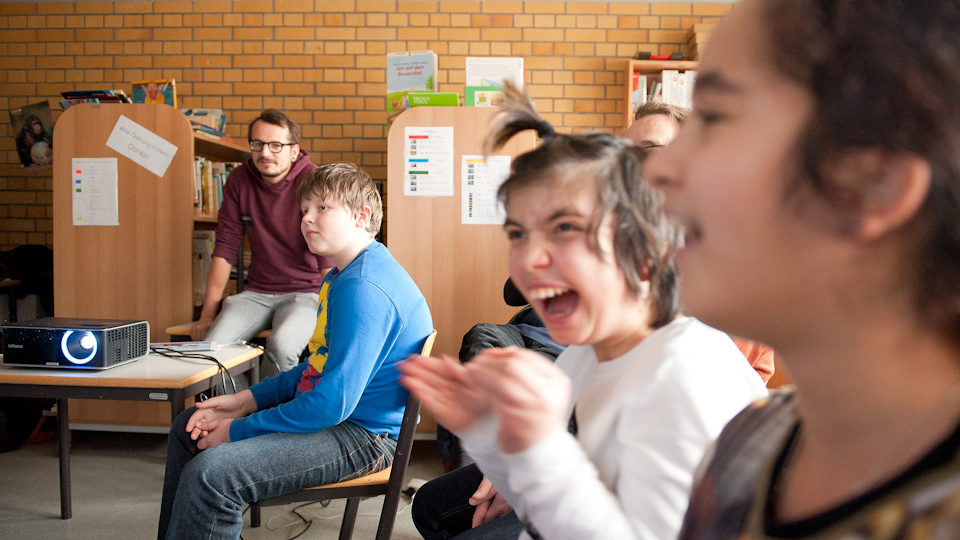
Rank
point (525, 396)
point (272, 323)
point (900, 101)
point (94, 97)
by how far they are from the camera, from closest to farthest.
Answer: point (900, 101) → point (525, 396) → point (272, 323) → point (94, 97)

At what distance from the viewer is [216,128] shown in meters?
4.15

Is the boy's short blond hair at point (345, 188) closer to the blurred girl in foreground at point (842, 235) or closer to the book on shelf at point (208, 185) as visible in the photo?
the blurred girl in foreground at point (842, 235)

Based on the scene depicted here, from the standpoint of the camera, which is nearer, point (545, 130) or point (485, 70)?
point (545, 130)

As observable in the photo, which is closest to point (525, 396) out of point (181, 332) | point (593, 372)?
point (593, 372)

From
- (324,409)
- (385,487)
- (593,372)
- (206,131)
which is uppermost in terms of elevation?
(206,131)

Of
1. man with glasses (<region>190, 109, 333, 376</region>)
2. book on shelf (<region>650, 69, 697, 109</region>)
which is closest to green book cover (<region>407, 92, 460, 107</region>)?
man with glasses (<region>190, 109, 333, 376</region>)

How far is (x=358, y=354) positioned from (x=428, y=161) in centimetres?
194

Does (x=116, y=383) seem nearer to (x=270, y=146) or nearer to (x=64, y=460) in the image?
(x=64, y=460)

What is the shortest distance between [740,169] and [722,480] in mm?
259

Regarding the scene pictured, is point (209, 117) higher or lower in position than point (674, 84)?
lower

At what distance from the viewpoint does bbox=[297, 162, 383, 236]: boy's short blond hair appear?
1.81 m

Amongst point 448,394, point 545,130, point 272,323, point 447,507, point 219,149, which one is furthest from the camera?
point 219,149

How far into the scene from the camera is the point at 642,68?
4406 millimetres

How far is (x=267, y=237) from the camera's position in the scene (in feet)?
11.0
